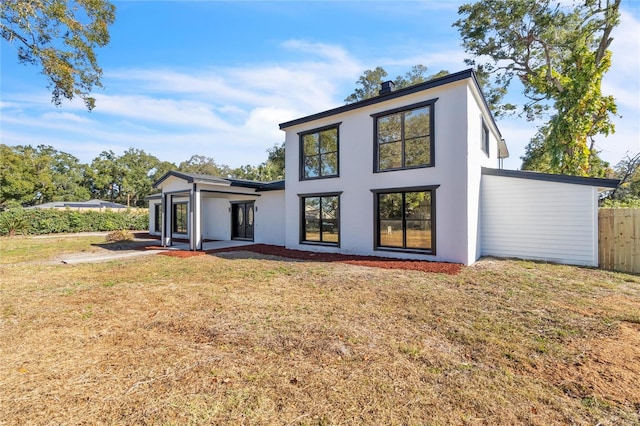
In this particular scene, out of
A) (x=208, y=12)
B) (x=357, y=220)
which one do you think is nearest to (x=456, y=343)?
(x=357, y=220)

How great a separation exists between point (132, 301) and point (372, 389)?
197 inches

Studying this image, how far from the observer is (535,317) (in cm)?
447

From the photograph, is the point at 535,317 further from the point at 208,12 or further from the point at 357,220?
the point at 208,12

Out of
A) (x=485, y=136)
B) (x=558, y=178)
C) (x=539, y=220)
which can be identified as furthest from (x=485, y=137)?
(x=539, y=220)

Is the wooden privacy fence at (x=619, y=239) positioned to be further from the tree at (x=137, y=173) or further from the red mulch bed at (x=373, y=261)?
the tree at (x=137, y=173)

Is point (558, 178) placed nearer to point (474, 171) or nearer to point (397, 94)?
point (474, 171)

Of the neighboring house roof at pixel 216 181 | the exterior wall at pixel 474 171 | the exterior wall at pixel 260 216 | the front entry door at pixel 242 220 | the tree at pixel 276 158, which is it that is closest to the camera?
the exterior wall at pixel 474 171

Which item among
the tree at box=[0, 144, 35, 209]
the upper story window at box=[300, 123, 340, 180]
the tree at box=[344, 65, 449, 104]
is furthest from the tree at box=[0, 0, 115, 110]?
the tree at box=[0, 144, 35, 209]

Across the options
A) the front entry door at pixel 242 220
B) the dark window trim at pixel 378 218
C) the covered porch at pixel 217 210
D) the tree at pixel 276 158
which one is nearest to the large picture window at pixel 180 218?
the covered porch at pixel 217 210

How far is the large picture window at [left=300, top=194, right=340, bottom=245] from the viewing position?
452 inches

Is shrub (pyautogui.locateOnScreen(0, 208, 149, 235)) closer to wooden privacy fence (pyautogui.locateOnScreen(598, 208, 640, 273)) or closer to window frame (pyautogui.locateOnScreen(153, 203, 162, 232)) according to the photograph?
window frame (pyautogui.locateOnScreen(153, 203, 162, 232))

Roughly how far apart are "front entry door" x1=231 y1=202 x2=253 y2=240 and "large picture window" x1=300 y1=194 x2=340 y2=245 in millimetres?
4757

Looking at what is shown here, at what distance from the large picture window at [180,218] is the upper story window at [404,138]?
44.3 ft

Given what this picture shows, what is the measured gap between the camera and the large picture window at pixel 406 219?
9.24 meters
